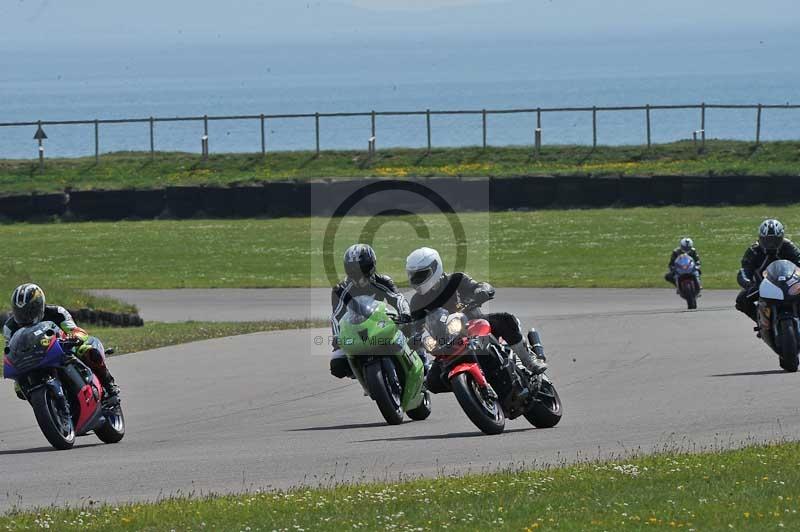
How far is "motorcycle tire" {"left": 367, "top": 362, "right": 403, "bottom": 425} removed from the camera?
13.2m

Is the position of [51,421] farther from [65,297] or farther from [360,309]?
[65,297]

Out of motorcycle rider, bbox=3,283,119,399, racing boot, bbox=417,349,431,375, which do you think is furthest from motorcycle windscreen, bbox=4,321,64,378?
racing boot, bbox=417,349,431,375

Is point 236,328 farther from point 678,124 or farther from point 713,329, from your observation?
point 678,124

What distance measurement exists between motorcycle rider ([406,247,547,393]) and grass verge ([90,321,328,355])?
27.4 feet

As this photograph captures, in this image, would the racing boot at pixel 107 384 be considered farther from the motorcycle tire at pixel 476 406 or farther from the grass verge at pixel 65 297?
the grass verge at pixel 65 297

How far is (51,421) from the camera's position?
1284cm

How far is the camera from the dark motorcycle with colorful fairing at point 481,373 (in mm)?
12461

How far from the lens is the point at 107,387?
44.7ft

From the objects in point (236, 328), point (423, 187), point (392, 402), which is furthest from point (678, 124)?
point (392, 402)

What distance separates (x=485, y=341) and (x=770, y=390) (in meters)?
3.80

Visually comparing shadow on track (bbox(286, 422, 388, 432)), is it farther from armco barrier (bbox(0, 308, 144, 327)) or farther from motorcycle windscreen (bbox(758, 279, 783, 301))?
armco barrier (bbox(0, 308, 144, 327))

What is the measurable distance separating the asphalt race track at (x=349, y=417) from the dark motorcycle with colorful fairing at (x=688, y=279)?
1.46m

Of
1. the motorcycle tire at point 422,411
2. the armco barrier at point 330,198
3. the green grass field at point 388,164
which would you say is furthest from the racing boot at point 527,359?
the green grass field at point 388,164

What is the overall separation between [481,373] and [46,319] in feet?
11.9
